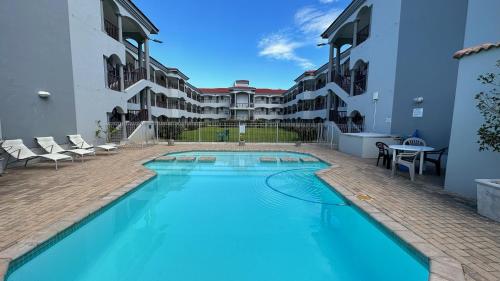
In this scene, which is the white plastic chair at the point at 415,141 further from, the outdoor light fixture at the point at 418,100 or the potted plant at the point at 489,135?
the potted plant at the point at 489,135

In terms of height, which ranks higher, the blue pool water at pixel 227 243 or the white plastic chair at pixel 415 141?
the white plastic chair at pixel 415 141

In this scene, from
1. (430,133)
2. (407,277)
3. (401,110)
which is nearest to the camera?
(407,277)

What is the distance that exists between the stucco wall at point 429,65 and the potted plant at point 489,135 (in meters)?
4.44

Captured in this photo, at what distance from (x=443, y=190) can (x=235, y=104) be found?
4570 cm

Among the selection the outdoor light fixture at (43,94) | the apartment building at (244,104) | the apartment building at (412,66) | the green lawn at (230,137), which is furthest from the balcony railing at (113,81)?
the apartment building at (244,104)

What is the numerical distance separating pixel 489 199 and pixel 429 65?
6888mm

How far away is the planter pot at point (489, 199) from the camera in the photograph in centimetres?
396

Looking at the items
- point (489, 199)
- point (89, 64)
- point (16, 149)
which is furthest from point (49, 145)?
point (489, 199)

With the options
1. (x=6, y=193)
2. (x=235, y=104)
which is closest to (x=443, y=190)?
(x=6, y=193)

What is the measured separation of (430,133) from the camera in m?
8.84

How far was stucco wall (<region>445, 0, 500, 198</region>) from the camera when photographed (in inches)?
185

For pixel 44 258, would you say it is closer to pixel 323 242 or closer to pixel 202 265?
pixel 202 265

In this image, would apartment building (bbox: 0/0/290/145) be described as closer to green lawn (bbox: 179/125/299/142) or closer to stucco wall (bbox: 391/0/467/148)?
green lawn (bbox: 179/125/299/142)

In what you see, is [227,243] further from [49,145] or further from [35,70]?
[35,70]
